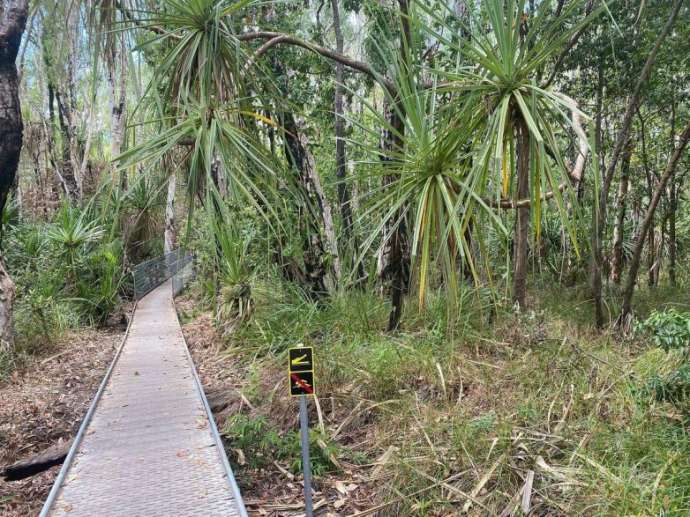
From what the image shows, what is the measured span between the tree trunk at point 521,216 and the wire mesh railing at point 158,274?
10405mm

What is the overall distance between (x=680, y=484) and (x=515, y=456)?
950mm

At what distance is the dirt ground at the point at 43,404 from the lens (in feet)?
15.4

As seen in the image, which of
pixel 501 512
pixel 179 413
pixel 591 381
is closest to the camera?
pixel 501 512

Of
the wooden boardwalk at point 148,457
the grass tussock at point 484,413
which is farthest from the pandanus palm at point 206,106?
the wooden boardwalk at point 148,457

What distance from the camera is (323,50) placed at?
5316 millimetres

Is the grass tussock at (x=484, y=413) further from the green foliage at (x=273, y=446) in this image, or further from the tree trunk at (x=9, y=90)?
the tree trunk at (x=9, y=90)

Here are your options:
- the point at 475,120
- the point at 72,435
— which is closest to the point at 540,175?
the point at 475,120

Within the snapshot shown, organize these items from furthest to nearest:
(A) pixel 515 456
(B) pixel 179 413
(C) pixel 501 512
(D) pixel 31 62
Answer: (D) pixel 31 62, (B) pixel 179 413, (A) pixel 515 456, (C) pixel 501 512

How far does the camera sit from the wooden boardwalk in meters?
3.76

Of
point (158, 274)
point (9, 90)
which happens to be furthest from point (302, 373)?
point (158, 274)

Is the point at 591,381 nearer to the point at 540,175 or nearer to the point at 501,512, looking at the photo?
the point at 501,512

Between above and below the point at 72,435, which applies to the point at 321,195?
above

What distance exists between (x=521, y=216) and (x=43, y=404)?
19.9 feet

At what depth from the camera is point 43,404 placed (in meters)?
6.87
